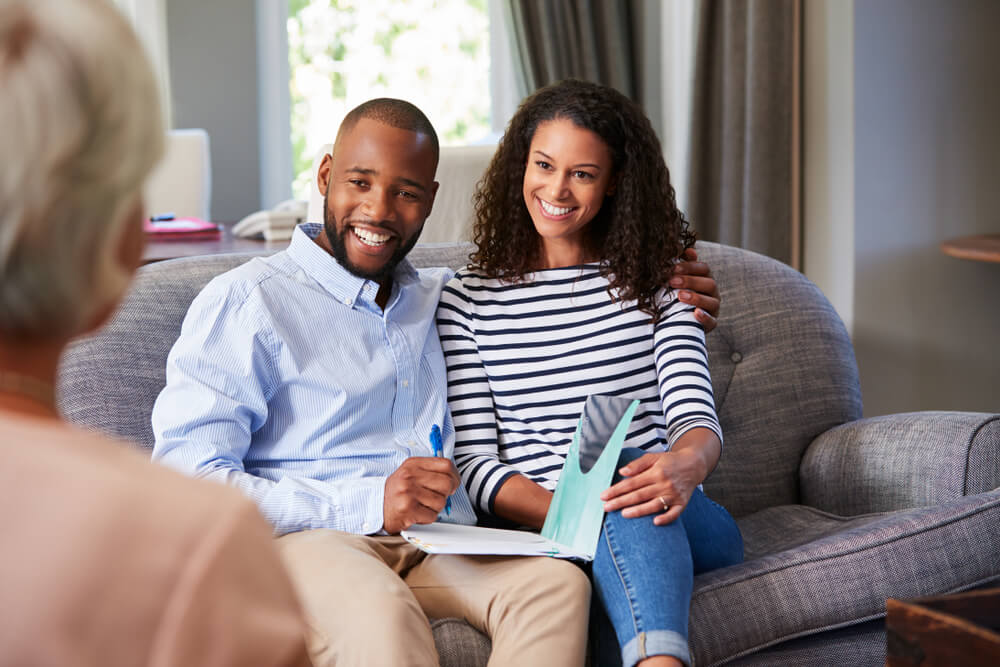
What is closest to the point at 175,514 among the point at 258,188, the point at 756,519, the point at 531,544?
the point at 531,544

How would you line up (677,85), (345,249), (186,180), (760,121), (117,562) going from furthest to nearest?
(677,85)
(186,180)
(760,121)
(345,249)
(117,562)

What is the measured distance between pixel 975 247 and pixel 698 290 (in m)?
1.45

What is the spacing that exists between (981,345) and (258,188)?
303 centimetres

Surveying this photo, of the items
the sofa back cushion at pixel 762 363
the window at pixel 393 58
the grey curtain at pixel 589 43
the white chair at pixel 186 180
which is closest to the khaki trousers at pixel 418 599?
the sofa back cushion at pixel 762 363

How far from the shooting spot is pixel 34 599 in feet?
1.63

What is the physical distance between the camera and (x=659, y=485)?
1460mm

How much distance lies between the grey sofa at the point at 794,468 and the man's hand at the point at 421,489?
0.15 meters

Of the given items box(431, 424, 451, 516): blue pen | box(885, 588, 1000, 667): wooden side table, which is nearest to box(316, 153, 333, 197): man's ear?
box(431, 424, 451, 516): blue pen

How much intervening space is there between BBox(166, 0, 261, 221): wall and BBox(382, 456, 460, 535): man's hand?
11.3 ft

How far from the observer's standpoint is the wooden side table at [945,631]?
3.09ft

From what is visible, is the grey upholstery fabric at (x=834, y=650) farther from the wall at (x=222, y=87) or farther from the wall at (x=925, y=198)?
the wall at (x=222, y=87)

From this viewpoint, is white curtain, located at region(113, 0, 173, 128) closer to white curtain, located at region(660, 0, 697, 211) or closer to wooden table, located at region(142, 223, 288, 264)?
wooden table, located at region(142, 223, 288, 264)

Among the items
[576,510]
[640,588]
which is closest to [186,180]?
[576,510]

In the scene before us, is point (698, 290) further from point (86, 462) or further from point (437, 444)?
point (86, 462)
